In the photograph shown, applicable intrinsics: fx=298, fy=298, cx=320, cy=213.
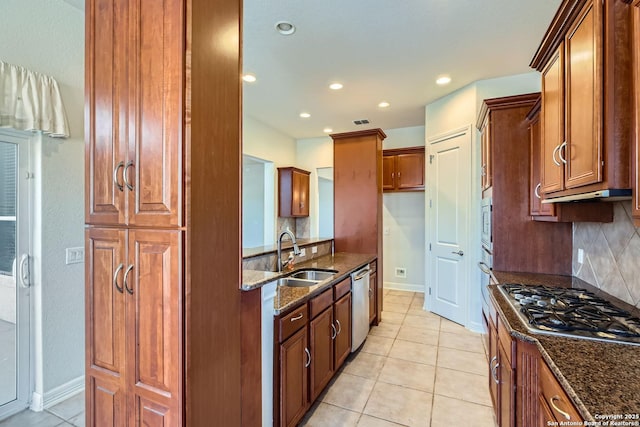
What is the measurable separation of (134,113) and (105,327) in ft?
3.04

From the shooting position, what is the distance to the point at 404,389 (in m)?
2.40

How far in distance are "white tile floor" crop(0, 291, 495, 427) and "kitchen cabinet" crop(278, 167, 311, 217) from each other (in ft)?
9.39

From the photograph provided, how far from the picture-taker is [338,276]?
8.20 feet

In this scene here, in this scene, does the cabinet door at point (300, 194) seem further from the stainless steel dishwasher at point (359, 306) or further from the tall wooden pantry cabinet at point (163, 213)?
the tall wooden pantry cabinet at point (163, 213)

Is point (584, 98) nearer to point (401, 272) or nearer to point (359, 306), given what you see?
point (359, 306)

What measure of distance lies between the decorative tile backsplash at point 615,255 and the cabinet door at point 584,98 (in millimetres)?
551

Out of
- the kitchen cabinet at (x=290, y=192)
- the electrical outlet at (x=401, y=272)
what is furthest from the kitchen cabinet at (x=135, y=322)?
the electrical outlet at (x=401, y=272)

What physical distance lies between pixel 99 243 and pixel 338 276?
5.52 feet

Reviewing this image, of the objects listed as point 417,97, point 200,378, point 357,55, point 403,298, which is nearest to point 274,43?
point 357,55

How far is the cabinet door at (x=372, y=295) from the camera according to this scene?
3498 millimetres

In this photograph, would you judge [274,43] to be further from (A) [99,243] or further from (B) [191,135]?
(A) [99,243]

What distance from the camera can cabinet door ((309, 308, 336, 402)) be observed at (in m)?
2.05

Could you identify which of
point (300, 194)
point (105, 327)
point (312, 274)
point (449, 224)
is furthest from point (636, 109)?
point (300, 194)

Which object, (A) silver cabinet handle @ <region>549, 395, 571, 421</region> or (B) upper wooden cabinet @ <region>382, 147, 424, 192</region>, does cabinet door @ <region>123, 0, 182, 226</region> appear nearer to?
(A) silver cabinet handle @ <region>549, 395, 571, 421</region>
